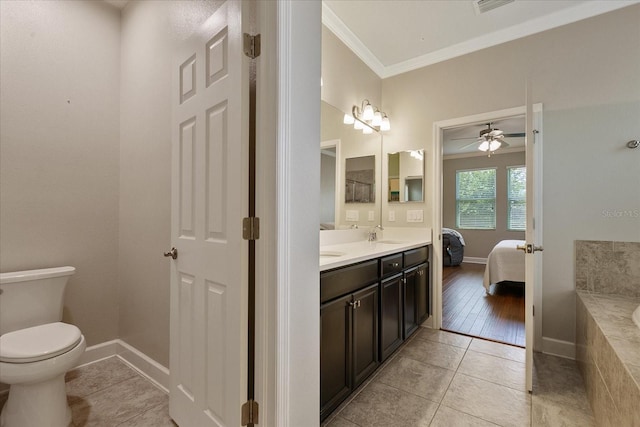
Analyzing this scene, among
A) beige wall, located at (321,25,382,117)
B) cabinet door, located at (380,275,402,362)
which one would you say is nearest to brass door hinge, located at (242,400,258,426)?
cabinet door, located at (380,275,402,362)

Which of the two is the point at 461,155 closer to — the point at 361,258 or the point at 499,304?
the point at 499,304

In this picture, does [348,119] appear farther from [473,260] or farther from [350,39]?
[473,260]

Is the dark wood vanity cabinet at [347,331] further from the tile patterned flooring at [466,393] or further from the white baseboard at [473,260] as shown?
the white baseboard at [473,260]

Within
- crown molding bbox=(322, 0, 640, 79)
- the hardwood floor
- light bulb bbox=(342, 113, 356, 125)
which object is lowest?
Result: the hardwood floor

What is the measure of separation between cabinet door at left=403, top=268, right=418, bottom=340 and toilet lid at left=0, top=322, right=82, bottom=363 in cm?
216

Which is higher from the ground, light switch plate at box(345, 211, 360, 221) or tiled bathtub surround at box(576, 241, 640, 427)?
light switch plate at box(345, 211, 360, 221)

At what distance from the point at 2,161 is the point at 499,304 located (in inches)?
190

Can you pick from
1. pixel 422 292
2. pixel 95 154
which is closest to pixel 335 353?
pixel 422 292

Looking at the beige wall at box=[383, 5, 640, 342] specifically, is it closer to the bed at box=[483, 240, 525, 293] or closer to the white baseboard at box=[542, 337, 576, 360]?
the white baseboard at box=[542, 337, 576, 360]

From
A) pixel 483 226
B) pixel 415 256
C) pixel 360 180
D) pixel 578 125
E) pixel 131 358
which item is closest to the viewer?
pixel 131 358

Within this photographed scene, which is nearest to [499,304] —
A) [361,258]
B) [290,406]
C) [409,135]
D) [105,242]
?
[409,135]

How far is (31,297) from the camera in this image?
166 cm

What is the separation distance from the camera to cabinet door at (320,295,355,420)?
56.2 inches

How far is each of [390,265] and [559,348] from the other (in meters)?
1.63
